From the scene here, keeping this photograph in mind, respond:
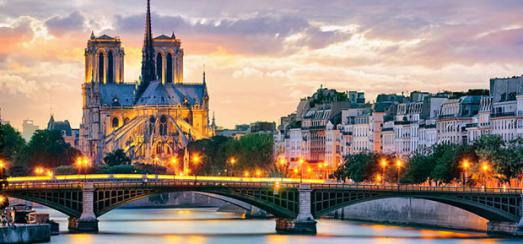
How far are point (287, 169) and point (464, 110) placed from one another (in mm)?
39637

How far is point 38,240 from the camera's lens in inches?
4375

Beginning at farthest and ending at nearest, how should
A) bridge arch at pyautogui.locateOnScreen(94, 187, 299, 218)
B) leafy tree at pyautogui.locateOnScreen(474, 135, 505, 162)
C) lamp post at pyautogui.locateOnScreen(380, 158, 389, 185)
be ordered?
lamp post at pyautogui.locateOnScreen(380, 158, 389, 185) → leafy tree at pyautogui.locateOnScreen(474, 135, 505, 162) → bridge arch at pyautogui.locateOnScreen(94, 187, 299, 218)

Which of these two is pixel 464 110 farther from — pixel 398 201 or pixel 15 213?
pixel 15 213

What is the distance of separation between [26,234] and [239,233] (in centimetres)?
2103

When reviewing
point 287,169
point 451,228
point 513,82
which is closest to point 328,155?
point 287,169

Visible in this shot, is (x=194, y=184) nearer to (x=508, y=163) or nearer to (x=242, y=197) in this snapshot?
(x=242, y=197)

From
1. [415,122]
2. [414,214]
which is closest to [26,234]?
[414,214]

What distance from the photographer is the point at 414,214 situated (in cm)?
13538

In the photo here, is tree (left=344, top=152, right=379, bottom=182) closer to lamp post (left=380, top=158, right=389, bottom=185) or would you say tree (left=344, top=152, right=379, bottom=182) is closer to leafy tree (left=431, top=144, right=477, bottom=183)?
lamp post (left=380, top=158, right=389, bottom=185)

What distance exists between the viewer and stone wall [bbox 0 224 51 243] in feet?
344

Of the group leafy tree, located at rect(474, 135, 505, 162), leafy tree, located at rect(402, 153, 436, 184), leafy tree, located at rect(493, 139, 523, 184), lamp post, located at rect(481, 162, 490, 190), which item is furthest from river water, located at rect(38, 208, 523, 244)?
leafy tree, located at rect(474, 135, 505, 162)

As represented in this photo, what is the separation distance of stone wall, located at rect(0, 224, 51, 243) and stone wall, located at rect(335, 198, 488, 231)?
2715cm

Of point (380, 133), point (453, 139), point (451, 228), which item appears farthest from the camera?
point (380, 133)

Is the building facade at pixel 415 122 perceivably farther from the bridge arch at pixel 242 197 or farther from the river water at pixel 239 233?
the bridge arch at pixel 242 197
